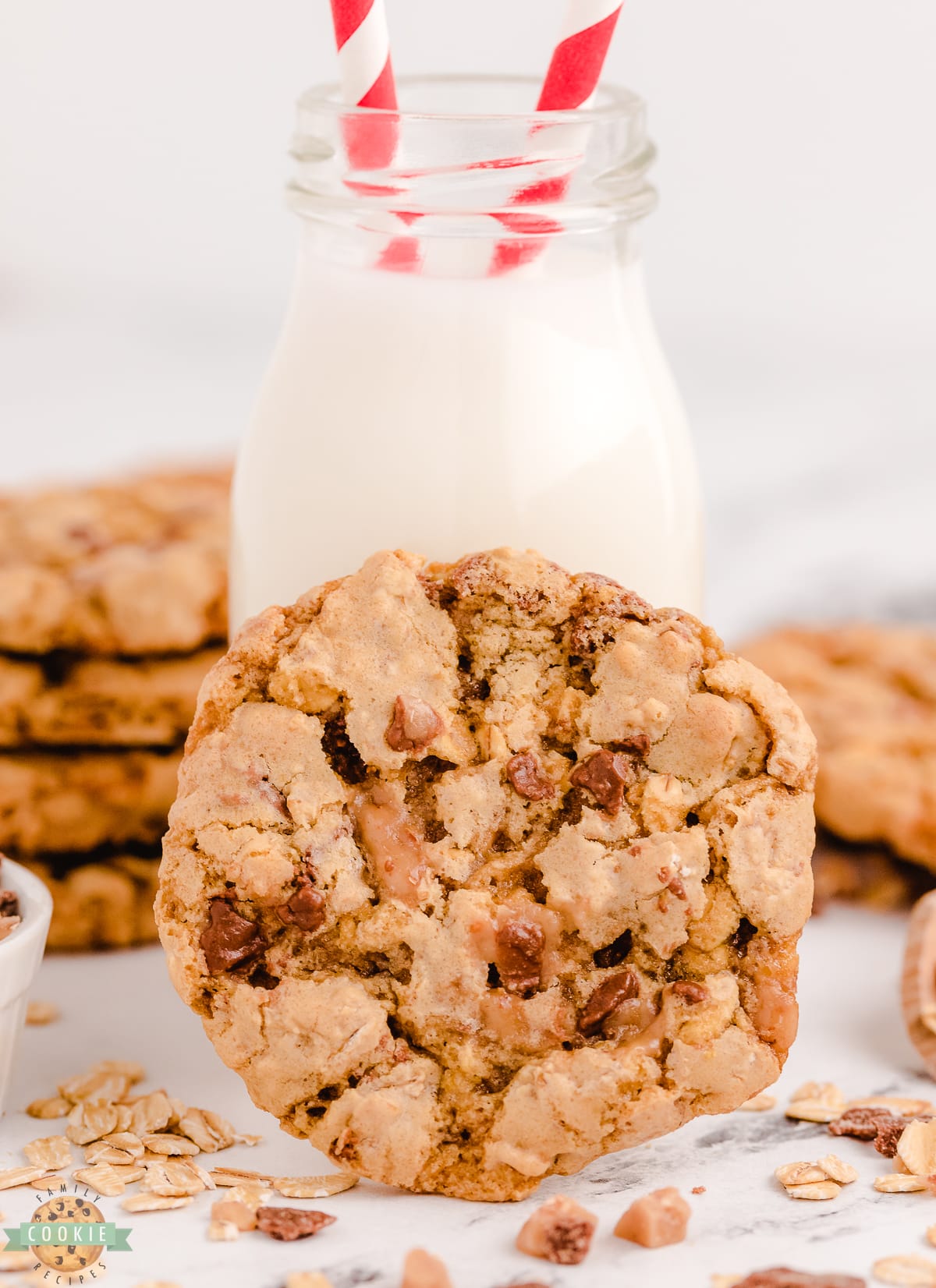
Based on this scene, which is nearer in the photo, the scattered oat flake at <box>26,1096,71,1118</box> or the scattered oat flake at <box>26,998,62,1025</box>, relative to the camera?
the scattered oat flake at <box>26,1096,71,1118</box>

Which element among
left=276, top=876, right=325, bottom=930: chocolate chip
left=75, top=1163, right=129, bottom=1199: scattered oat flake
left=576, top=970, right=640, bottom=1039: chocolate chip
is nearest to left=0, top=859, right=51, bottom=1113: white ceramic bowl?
left=75, top=1163, right=129, bottom=1199: scattered oat flake

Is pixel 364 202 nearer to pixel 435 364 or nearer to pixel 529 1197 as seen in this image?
pixel 435 364

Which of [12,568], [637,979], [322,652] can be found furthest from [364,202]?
[637,979]

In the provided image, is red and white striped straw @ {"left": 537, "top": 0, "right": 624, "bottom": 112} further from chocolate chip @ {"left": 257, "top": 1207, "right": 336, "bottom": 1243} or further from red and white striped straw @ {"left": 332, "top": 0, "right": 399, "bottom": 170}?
chocolate chip @ {"left": 257, "top": 1207, "right": 336, "bottom": 1243}

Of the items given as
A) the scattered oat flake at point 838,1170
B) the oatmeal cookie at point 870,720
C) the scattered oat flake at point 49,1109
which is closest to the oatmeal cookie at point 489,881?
the scattered oat flake at point 838,1170

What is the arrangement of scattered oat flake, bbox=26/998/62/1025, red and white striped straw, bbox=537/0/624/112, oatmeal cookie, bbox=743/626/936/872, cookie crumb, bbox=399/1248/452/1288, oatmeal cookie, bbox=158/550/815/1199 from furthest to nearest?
oatmeal cookie, bbox=743/626/936/872 → scattered oat flake, bbox=26/998/62/1025 → red and white striped straw, bbox=537/0/624/112 → oatmeal cookie, bbox=158/550/815/1199 → cookie crumb, bbox=399/1248/452/1288

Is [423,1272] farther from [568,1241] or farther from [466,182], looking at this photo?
[466,182]
